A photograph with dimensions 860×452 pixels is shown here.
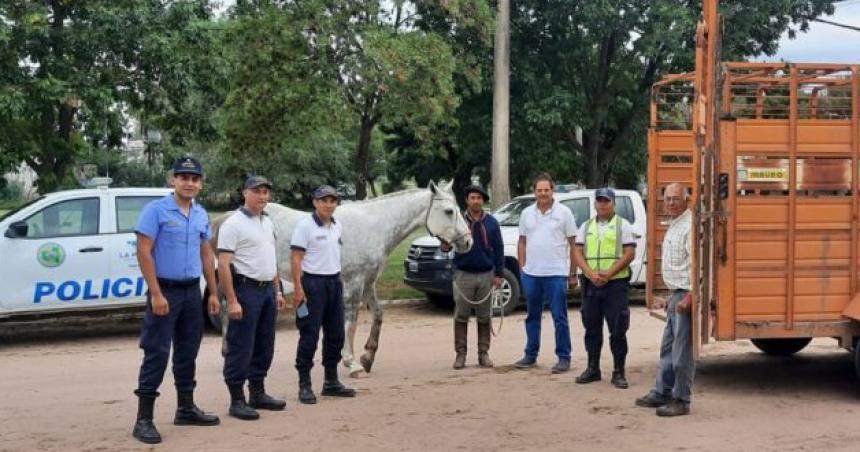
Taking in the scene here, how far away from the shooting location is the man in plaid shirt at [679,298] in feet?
24.8

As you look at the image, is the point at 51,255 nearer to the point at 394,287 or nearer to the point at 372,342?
the point at 372,342

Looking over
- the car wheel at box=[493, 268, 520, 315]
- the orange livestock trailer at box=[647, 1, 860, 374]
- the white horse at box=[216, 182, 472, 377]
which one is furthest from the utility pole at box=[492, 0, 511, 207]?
the orange livestock trailer at box=[647, 1, 860, 374]

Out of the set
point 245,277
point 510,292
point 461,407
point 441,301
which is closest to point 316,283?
point 245,277

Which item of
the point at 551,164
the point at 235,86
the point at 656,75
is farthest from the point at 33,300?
the point at 551,164

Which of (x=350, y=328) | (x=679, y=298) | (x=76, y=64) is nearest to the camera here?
(x=679, y=298)

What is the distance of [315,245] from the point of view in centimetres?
816

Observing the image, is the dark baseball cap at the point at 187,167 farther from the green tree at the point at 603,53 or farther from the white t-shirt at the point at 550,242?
the green tree at the point at 603,53

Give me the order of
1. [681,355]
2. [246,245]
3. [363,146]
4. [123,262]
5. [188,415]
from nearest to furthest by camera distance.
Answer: [188,415], [246,245], [681,355], [123,262], [363,146]

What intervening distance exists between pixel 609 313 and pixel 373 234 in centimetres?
248

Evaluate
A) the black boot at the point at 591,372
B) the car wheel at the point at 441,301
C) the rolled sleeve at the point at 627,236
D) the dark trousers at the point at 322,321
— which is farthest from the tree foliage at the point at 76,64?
the black boot at the point at 591,372

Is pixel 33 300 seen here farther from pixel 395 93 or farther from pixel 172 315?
pixel 395 93

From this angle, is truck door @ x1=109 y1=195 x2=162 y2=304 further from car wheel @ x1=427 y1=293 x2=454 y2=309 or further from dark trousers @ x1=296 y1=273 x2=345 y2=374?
car wheel @ x1=427 y1=293 x2=454 y2=309

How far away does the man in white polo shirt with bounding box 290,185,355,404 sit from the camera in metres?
8.09

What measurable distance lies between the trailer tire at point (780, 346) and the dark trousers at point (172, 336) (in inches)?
239
